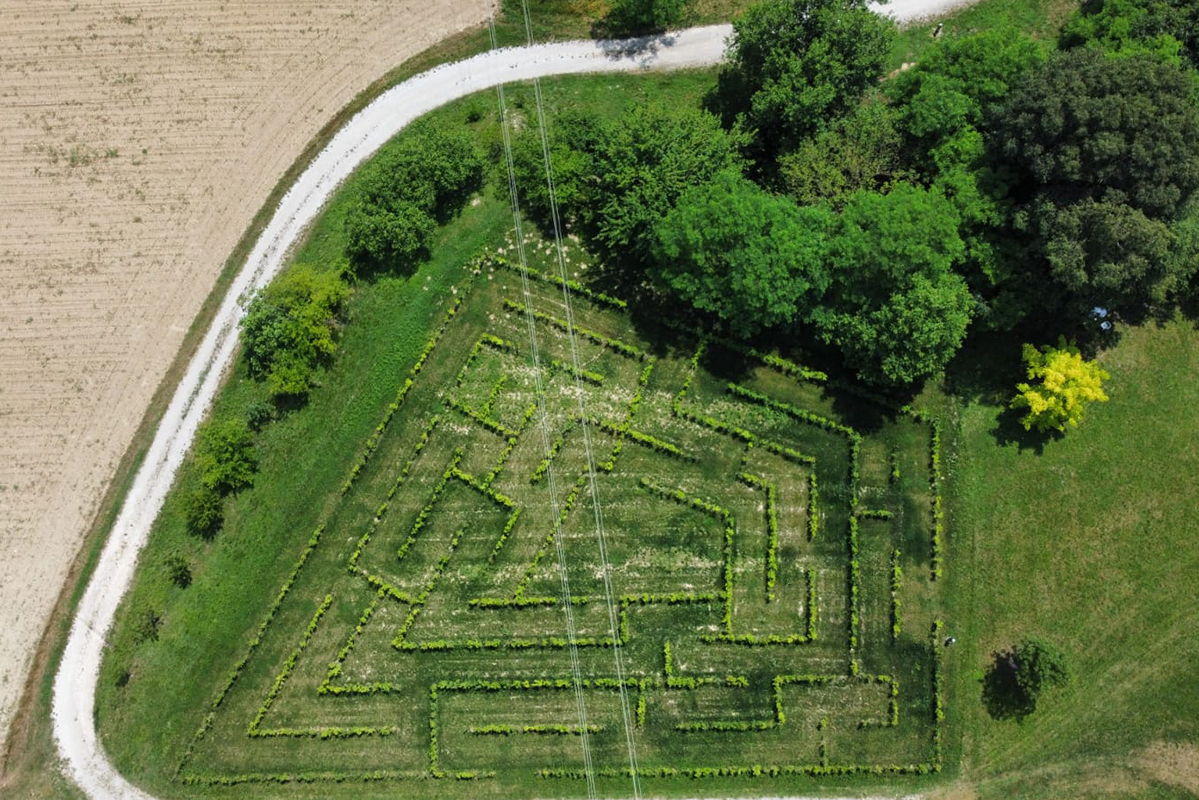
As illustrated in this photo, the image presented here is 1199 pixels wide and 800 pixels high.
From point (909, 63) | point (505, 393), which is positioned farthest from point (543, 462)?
point (909, 63)

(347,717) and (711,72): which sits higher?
(711,72)

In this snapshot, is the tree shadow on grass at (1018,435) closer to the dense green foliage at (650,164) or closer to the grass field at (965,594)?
the grass field at (965,594)

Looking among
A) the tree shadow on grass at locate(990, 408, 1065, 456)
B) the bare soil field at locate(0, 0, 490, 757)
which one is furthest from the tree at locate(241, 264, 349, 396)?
the tree shadow on grass at locate(990, 408, 1065, 456)

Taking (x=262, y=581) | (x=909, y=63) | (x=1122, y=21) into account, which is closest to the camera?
(x=1122, y=21)

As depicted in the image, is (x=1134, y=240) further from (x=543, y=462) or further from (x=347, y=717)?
(x=347, y=717)

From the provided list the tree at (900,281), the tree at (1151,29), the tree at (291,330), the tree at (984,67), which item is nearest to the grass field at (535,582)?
the tree at (291,330)

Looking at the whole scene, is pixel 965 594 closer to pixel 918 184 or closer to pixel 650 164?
pixel 918 184

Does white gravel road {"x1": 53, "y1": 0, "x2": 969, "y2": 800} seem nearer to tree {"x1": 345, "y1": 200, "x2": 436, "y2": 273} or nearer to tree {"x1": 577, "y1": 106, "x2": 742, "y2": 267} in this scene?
tree {"x1": 345, "y1": 200, "x2": 436, "y2": 273}
